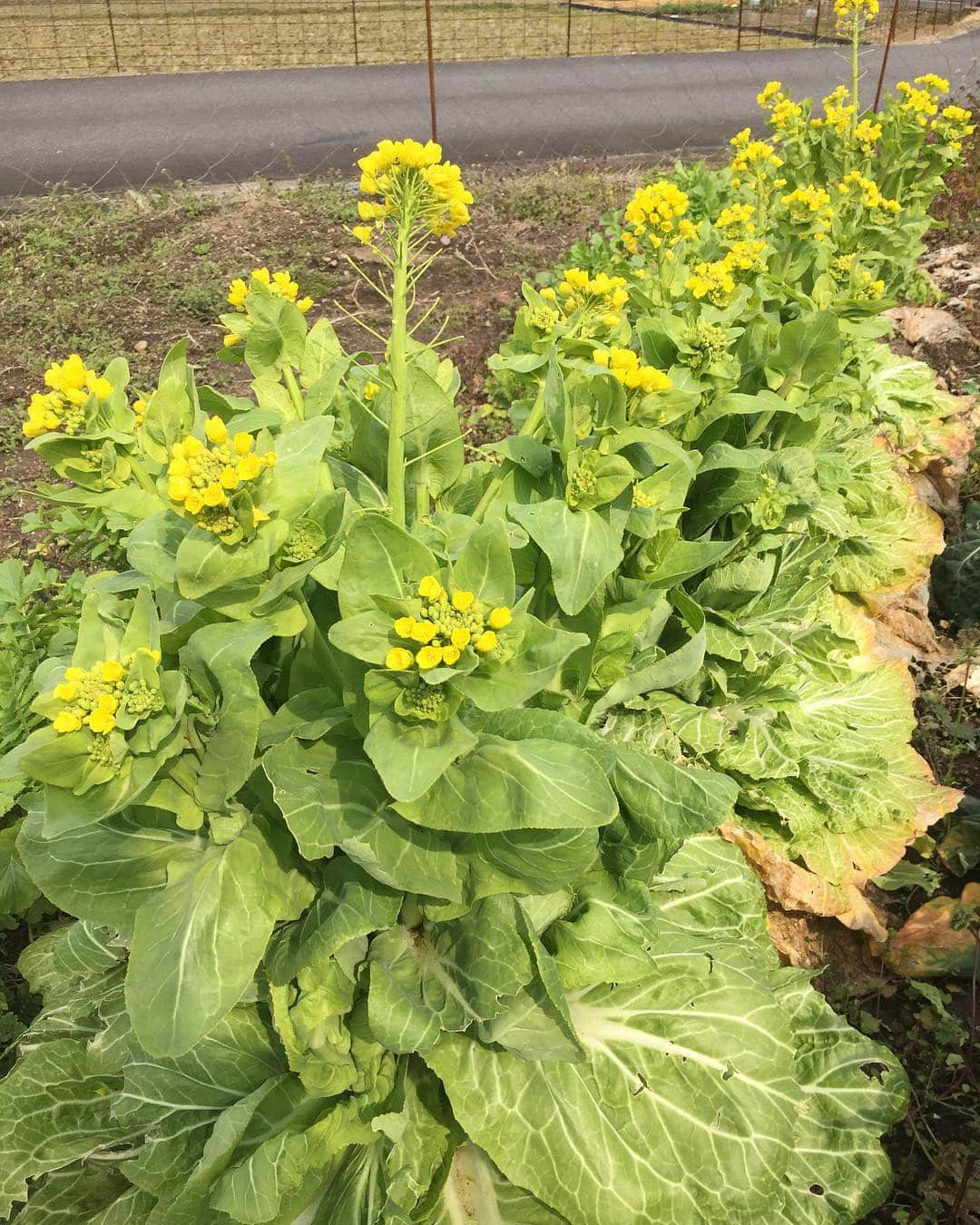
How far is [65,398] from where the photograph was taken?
1.76m

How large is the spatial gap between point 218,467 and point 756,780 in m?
2.38

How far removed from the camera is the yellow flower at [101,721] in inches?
56.3

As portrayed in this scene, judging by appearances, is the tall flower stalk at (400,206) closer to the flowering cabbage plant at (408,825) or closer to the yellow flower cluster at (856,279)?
the flowering cabbage plant at (408,825)

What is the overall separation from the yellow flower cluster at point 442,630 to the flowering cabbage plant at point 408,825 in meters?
0.01

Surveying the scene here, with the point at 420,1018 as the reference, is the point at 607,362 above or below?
above

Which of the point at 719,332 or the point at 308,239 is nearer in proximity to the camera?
the point at 719,332

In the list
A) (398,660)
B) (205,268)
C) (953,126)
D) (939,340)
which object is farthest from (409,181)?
(205,268)

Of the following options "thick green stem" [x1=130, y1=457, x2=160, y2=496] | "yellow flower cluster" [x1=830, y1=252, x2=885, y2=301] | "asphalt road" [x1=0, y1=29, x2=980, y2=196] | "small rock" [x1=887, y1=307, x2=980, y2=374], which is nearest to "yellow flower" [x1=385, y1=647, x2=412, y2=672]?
"thick green stem" [x1=130, y1=457, x2=160, y2=496]

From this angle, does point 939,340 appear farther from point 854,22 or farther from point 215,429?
point 215,429

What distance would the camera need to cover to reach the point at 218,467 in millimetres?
1551

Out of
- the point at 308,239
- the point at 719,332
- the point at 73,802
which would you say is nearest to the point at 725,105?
the point at 308,239

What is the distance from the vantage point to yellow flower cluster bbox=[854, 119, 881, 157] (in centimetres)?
466

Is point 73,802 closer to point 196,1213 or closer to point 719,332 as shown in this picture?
point 196,1213

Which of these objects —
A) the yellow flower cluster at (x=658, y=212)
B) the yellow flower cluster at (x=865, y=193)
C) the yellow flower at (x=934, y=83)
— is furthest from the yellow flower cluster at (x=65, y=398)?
the yellow flower at (x=934, y=83)
